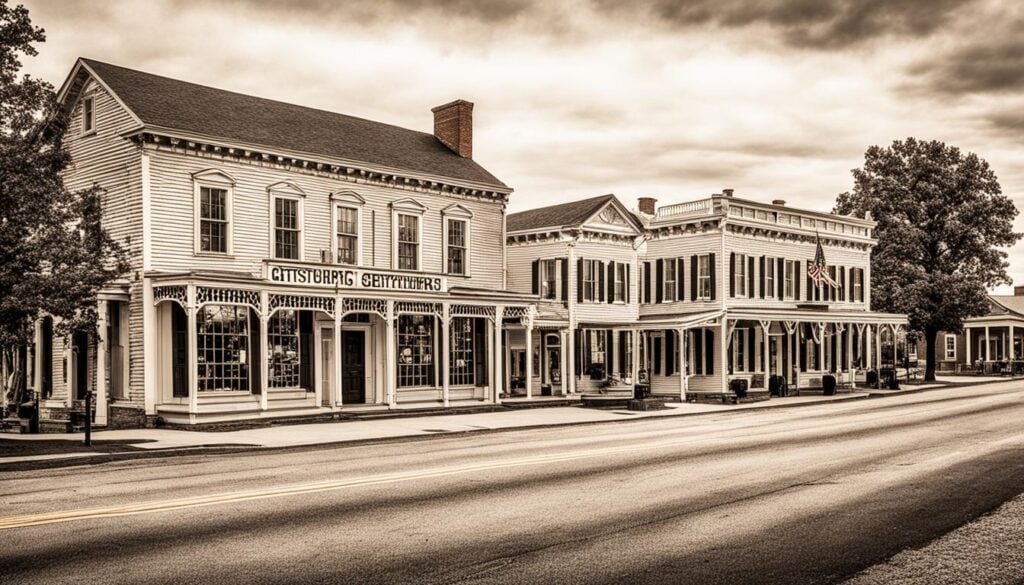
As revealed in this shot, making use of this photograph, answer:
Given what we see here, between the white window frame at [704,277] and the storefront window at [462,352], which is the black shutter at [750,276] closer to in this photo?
the white window frame at [704,277]

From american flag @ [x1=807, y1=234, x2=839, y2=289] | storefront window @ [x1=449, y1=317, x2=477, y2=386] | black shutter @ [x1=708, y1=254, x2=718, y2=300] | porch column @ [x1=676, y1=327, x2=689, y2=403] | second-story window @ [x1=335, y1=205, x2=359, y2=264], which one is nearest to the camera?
second-story window @ [x1=335, y1=205, x2=359, y2=264]

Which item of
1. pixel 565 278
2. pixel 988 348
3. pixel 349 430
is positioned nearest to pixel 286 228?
pixel 349 430

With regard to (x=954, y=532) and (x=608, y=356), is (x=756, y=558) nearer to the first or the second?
(x=954, y=532)

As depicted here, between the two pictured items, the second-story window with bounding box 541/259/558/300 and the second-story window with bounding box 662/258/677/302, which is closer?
the second-story window with bounding box 541/259/558/300

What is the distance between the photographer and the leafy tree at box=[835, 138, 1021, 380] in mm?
52094

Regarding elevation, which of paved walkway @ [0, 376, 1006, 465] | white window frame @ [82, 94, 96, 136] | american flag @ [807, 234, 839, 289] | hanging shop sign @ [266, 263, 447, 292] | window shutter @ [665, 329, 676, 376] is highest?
white window frame @ [82, 94, 96, 136]

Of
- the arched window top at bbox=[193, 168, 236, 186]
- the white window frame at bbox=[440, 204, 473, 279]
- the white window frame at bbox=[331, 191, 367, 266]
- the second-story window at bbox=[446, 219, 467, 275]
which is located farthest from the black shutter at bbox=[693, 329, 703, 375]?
the arched window top at bbox=[193, 168, 236, 186]

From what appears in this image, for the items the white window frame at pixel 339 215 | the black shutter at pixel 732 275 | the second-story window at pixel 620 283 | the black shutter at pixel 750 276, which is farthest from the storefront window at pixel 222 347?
the black shutter at pixel 750 276

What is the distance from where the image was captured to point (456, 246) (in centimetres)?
3216

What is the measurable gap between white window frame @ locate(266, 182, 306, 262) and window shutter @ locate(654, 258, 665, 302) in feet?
67.9

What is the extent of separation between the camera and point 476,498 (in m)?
11.8

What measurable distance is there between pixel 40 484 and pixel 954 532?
11.9 metres

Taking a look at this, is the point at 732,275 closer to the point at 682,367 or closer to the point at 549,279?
the point at 682,367

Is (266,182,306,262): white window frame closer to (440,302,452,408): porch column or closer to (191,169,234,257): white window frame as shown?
(191,169,234,257): white window frame
